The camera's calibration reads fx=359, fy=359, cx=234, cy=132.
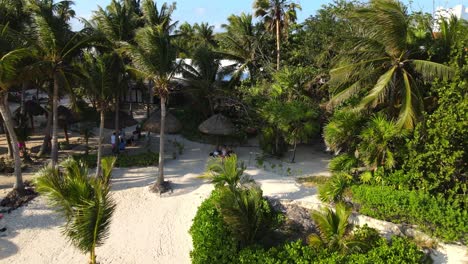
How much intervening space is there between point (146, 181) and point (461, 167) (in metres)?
11.4

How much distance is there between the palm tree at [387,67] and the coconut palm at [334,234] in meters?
3.54

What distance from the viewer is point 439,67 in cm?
1080

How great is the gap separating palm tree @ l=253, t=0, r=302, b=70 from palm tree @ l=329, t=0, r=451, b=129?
7.06m

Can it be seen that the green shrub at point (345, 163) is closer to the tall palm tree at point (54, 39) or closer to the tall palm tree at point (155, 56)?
the tall palm tree at point (155, 56)

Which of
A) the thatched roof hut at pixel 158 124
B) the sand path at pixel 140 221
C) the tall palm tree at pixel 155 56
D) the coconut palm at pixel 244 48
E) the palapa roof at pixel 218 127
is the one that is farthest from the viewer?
the coconut palm at pixel 244 48

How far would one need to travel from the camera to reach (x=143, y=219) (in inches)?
492

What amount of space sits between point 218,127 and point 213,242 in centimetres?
911

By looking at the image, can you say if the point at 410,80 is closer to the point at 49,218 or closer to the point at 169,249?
the point at 169,249

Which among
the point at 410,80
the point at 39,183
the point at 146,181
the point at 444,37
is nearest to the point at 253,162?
the point at 146,181

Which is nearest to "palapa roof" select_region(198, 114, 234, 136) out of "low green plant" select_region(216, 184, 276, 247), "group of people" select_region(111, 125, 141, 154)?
"group of people" select_region(111, 125, 141, 154)

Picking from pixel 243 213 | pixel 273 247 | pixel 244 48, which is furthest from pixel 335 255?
pixel 244 48

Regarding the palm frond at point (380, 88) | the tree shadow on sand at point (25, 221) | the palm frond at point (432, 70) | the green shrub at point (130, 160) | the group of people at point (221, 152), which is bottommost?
the tree shadow on sand at point (25, 221)

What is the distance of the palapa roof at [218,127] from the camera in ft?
59.9

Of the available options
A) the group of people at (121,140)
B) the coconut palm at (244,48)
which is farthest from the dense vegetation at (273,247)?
the coconut palm at (244,48)
